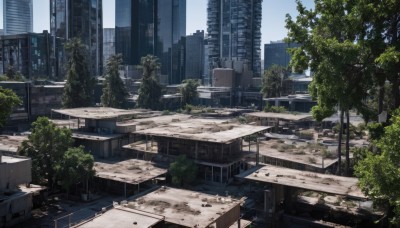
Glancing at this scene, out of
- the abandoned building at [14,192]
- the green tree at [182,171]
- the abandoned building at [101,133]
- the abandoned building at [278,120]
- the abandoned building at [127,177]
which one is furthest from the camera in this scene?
the abandoned building at [278,120]

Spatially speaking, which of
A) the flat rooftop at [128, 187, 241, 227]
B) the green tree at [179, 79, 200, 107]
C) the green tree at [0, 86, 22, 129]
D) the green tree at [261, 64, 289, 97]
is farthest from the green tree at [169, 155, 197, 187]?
the green tree at [261, 64, 289, 97]

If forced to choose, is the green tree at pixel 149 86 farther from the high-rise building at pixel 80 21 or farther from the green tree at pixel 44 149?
the high-rise building at pixel 80 21

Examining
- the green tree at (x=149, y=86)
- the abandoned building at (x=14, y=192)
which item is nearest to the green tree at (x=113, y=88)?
the green tree at (x=149, y=86)

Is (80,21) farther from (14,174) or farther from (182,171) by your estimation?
(14,174)

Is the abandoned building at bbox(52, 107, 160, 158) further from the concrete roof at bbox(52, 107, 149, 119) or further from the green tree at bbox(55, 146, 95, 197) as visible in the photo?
the green tree at bbox(55, 146, 95, 197)

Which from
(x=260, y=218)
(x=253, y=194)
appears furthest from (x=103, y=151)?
(x=260, y=218)

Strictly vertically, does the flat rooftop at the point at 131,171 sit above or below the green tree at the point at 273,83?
below

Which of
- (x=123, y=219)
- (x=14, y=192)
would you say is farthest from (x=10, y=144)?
(x=123, y=219)
